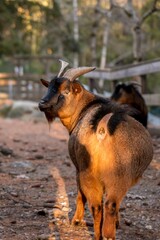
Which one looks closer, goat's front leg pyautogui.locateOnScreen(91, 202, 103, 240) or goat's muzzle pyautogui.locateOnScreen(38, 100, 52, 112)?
goat's front leg pyautogui.locateOnScreen(91, 202, 103, 240)

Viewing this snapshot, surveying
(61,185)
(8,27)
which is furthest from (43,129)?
(61,185)

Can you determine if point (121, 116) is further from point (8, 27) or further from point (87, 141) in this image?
point (8, 27)

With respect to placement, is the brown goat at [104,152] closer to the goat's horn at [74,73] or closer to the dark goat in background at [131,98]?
the goat's horn at [74,73]

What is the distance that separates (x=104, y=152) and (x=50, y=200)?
7.31 feet

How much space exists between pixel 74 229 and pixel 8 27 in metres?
13.4

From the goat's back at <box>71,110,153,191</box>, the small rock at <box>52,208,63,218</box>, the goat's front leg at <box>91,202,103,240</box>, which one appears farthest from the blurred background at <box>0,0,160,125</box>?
the goat's front leg at <box>91,202,103,240</box>

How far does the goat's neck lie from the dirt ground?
3.60 ft

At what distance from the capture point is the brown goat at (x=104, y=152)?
4.43 m

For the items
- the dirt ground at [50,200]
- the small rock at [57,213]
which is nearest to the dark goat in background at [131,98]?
the dirt ground at [50,200]

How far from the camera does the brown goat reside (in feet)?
14.5

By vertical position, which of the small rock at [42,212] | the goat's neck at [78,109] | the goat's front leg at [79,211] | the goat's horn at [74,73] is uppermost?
the goat's horn at [74,73]

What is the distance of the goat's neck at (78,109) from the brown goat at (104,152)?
0.13 metres

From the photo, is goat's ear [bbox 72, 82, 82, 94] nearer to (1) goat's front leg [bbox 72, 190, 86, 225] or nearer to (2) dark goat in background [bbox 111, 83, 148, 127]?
(1) goat's front leg [bbox 72, 190, 86, 225]

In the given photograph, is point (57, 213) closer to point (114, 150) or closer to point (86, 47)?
point (114, 150)
